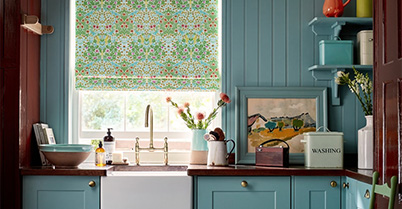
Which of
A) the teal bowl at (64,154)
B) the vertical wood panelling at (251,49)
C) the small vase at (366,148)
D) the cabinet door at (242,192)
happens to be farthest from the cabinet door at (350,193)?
the teal bowl at (64,154)

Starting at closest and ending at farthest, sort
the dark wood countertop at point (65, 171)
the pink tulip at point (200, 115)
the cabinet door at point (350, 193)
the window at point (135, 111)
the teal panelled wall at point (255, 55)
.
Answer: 1. the cabinet door at point (350, 193)
2. the dark wood countertop at point (65, 171)
3. the pink tulip at point (200, 115)
4. the teal panelled wall at point (255, 55)
5. the window at point (135, 111)

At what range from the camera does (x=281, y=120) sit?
14.2 feet

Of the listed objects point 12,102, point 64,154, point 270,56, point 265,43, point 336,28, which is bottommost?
point 64,154

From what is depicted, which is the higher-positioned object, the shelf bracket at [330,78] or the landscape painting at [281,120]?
the shelf bracket at [330,78]

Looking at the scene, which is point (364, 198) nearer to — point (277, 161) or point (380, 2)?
point (277, 161)

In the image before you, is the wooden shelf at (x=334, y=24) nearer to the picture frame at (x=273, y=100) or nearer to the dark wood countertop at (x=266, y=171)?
the picture frame at (x=273, y=100)

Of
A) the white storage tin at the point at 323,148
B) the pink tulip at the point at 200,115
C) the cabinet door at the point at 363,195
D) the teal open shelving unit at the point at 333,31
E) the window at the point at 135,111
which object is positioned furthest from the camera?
the window at the point at 135,111

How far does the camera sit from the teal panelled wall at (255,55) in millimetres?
4336

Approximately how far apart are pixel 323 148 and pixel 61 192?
187cm

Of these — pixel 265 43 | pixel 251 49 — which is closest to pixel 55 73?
pixel 251 49

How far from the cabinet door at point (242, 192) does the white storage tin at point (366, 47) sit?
112 centimetres

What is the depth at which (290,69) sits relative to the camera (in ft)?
14.4

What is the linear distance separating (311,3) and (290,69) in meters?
0.56

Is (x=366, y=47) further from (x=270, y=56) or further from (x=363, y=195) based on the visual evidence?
(x=363, y=195)
